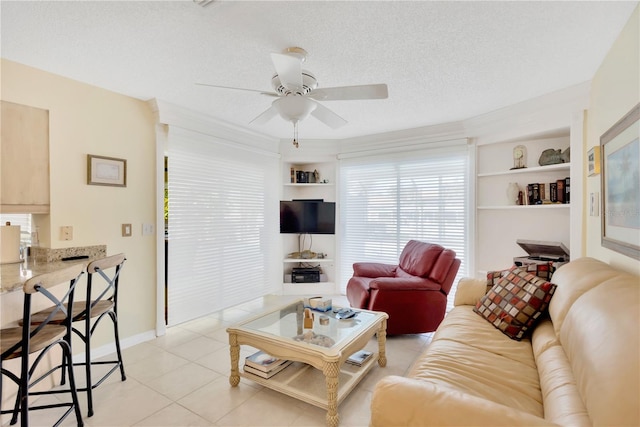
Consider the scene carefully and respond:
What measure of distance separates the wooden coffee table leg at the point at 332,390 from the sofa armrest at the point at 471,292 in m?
1.35

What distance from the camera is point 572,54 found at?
2.10 m

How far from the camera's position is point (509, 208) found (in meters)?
3.41

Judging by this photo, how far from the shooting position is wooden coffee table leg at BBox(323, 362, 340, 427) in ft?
5.75

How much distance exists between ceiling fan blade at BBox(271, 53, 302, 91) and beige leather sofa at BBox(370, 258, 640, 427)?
1609 millimetres

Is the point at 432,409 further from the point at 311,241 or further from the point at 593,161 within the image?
the point at 311,241

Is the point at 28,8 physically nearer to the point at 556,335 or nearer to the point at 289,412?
the point at 289,412

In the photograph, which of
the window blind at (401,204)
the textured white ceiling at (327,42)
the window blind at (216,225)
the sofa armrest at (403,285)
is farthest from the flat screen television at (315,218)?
the textured white ceiling at (327,42)

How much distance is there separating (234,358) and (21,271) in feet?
5.02

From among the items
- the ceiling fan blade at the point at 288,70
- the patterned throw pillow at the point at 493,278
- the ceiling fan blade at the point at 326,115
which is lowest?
the patterned throw pillow at the point at 493,278

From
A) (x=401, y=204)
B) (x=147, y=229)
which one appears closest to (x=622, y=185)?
(x=401, y=204)

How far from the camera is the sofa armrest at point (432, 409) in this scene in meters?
0.92

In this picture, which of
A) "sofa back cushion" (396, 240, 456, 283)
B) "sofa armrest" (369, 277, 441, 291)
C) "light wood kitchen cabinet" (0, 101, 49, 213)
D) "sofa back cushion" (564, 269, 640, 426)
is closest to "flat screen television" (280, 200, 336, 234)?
"sofa back cushion" (396, 240, 456, 283)

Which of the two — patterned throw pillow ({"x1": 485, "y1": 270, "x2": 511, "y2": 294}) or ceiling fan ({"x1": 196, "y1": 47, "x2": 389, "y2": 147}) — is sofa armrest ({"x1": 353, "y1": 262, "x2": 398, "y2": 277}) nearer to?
patterned throw pillow ({"x1": 485, "y1": 270, "x2": 511, "y2": 294})

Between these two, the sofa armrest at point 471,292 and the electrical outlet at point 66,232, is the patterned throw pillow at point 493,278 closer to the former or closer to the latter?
the sofa armrest at point 471,292
